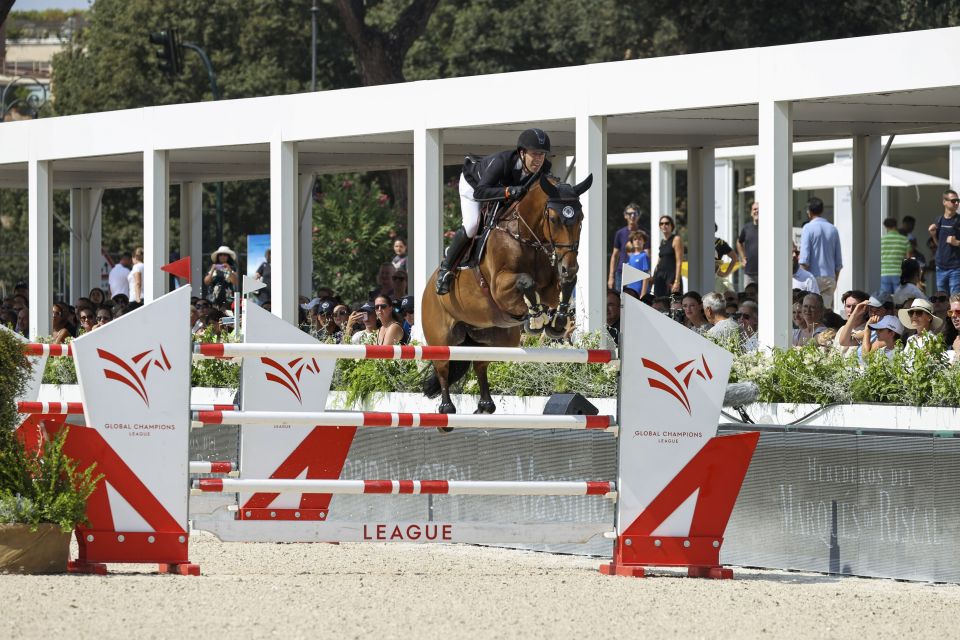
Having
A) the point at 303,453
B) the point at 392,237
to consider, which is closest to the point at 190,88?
the point at 392,237

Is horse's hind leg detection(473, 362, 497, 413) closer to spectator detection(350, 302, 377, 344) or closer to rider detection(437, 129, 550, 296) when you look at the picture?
rider detection(437, 129, 550, 296)

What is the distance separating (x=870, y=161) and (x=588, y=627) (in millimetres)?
13140

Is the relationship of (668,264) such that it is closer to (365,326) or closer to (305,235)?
(365,326)

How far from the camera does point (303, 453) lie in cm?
1097

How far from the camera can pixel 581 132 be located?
52.2 ft

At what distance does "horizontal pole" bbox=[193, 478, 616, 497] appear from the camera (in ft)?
29.3

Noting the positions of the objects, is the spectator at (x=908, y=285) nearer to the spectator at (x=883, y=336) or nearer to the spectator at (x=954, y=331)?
the spectator at (x=883, y=336)

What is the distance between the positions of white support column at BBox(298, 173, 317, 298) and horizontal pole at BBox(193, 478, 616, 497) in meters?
15.6

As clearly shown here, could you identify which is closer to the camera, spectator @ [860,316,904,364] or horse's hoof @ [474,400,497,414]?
horse's hoof @ [474,400,497,414]

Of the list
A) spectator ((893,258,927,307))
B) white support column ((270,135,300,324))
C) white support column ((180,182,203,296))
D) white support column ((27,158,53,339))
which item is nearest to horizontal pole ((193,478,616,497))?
spectator ((893,258,927,307))

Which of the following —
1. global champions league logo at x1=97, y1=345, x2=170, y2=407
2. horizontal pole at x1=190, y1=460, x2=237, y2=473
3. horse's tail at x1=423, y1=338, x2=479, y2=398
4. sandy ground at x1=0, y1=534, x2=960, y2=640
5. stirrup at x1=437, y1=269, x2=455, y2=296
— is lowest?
sandy ground at x1=0, y1=534, x2=960, y2=640

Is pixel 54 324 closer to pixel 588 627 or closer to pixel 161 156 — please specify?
pixel 161 156

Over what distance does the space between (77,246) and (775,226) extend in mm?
16475

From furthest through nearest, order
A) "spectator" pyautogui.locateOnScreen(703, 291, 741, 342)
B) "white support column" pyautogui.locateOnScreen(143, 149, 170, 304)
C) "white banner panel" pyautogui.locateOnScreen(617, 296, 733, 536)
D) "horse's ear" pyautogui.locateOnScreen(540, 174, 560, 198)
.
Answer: "white support column" pyautogui.locateOnScreen(143, 149, 170, 304), "spectator" pyautogui.locateOnScreen(703, 291, 741, 342), "horse's ear" pyautogui.locateOnScreen(540, 174, 560, 198), "white banner panel" pyautogui.locateOnScreen(617, 296, 733, 536)
